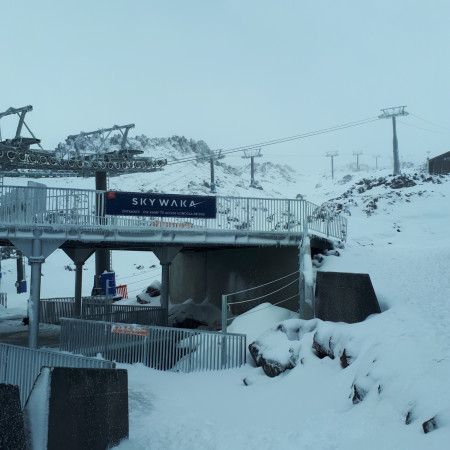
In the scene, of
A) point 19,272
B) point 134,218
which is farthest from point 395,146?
point 134,218

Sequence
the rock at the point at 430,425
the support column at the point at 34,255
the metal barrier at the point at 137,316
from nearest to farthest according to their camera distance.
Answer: the rock at the point at 430,425, the support column at the point at 34,255, the metal barrier at the point at 137,316

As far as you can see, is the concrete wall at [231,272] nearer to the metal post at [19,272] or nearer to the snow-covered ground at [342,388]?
the snow-covered ground at [342,388]

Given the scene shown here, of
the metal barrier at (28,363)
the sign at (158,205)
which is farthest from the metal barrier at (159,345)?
the sign at (158,205)

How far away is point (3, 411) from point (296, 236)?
13.9 metres

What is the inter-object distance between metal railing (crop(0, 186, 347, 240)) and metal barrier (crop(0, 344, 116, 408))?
5432 mm

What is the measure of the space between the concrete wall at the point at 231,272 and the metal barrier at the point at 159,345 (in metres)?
5.25

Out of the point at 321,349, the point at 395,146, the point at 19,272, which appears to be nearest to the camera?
the point at 321,349

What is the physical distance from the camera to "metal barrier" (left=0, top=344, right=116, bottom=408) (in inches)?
382

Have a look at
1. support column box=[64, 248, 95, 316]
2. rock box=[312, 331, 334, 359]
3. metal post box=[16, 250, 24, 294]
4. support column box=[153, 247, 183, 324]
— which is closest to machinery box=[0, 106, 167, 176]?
metal post box=[16, 250, 24, 294]

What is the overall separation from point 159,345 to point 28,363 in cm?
460

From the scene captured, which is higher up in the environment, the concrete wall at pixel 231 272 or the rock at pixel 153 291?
the concrete wall at pixel 231 272

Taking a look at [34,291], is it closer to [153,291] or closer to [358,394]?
[358,394]

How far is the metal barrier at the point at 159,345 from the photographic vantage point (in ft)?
44.4

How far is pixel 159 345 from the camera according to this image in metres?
13.9
